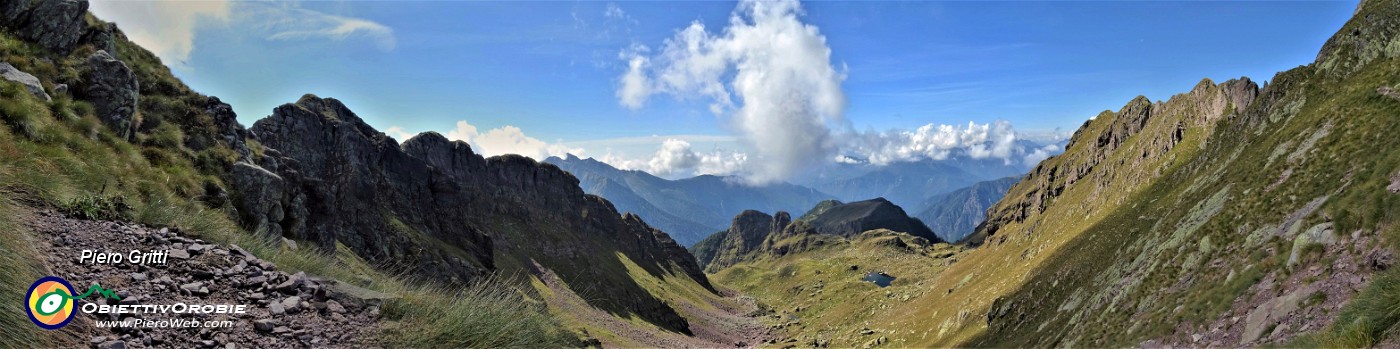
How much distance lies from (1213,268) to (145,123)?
166 ft

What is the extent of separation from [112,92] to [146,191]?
8.88 metres

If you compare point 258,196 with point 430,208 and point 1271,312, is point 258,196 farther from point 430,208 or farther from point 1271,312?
point 430,208

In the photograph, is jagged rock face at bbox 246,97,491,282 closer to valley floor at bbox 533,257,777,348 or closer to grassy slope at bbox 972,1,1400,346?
valley floor at bbox 533,257,777,348

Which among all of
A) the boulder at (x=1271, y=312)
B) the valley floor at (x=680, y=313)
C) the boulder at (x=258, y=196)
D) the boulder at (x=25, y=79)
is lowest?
the valley floor at (x=680, y=313)

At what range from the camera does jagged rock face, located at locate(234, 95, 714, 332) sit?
3744 centimetres

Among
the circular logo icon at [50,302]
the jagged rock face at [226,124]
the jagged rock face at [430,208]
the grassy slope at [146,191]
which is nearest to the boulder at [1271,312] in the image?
the grassy slope at [146,191]

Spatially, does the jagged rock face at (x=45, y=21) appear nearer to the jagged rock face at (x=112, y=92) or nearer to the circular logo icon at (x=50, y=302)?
the jagged rock face at (x=112, y=92)

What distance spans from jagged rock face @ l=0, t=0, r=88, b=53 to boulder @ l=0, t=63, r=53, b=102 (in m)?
5.22

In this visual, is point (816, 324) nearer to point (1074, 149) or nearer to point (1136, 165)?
point (1136, 165)

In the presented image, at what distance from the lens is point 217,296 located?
10.3m

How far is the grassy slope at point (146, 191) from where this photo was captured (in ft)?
34.8

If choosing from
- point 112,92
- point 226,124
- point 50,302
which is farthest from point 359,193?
point 50,302

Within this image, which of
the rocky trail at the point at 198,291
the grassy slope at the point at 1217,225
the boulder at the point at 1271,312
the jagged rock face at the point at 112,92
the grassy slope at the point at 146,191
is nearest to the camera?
the rocky trail at the point at 198,291

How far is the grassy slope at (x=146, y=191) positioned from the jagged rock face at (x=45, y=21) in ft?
2.29
